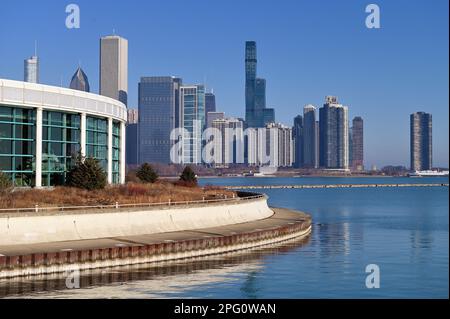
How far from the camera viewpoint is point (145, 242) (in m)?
52.9

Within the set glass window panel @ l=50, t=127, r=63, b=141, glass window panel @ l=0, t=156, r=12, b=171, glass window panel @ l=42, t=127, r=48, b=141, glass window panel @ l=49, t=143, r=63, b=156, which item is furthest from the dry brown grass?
glass window panel @ l=50, t=127, r=63, b=141

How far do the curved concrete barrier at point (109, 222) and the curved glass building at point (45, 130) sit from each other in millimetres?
17441

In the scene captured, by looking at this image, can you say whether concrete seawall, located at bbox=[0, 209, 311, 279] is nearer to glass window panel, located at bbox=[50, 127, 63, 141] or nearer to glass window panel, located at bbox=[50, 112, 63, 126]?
glass window panel, located at bbox=[50, 127, 63, 141]

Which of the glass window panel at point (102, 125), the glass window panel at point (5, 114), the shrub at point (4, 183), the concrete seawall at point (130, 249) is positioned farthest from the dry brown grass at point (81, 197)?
the glass window panel at point (102, 125)

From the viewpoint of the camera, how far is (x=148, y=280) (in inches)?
1791

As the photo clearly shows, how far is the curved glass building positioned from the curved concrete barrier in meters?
17.4

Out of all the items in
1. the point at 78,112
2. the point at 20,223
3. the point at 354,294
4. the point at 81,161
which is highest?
the point at 78,112

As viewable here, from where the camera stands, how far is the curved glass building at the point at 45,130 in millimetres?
68250

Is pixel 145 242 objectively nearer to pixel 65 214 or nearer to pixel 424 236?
pixel 65 214

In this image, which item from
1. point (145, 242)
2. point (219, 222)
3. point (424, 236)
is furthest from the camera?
point (424, 236)

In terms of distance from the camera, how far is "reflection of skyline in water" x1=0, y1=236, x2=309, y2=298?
41.0m

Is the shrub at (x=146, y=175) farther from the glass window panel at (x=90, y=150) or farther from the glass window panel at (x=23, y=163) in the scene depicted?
the glass window panel at (x=23, y=163)

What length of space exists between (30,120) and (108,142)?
1514 cm
